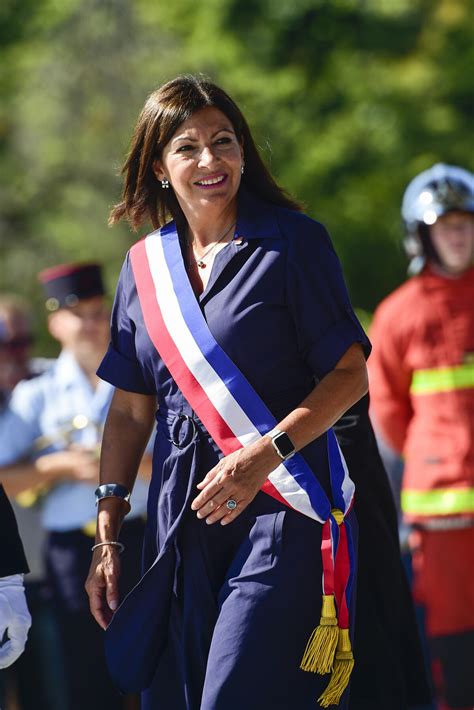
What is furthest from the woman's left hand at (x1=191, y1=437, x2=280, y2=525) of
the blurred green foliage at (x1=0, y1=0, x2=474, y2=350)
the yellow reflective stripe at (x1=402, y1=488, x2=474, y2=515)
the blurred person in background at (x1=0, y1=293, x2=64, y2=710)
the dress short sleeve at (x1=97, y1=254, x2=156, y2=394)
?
the blurred green foliage at (x1=0, y1=0, x2=474, y2=350)

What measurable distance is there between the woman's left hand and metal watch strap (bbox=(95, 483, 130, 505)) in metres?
0.47

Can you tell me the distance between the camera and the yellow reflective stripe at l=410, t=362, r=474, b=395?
19.1 feet

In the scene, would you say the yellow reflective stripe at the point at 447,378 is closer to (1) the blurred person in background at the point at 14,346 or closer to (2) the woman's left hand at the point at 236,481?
(1) the blurred person in background at the point at 14,346

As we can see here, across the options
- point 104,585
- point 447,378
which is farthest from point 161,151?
point 447,378

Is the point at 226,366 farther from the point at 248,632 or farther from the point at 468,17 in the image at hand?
the point at 468,17

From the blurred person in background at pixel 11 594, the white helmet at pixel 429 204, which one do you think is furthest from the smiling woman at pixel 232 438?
the white helmet at pixel 429 204

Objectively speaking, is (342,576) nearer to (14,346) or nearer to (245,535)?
(245,535)

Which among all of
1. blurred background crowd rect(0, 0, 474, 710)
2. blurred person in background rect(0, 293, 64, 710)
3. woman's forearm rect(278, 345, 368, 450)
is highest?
blurred background crowd rect(0, 0, 474, 710)

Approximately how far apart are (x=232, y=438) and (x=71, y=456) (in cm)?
240

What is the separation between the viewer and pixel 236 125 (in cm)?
383

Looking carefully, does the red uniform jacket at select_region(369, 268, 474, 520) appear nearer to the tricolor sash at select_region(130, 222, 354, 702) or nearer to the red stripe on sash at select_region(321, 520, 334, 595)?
the tricolor sash at select_region(130, 222, 354, 702)

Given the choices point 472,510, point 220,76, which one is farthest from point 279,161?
point 472,510

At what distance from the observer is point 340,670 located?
11.5 feet

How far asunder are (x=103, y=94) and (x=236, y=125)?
47.0ft
